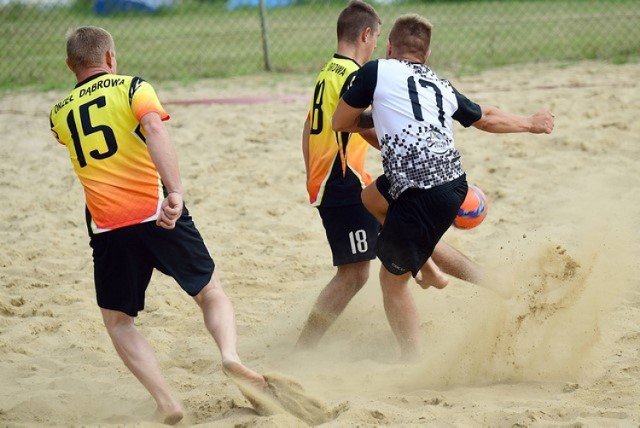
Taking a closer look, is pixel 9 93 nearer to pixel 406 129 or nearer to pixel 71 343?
pixel 71 343

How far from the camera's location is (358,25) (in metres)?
5.11

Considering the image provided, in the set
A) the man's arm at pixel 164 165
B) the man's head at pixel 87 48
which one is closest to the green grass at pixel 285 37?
the man's head at pixel 87 48

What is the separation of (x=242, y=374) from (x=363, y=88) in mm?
1466

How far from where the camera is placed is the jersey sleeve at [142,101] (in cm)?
418

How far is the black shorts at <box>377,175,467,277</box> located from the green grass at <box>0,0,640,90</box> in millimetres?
7635

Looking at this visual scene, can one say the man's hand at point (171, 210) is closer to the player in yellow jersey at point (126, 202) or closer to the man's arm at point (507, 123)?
the player in yellow jersey at point (126, 202)

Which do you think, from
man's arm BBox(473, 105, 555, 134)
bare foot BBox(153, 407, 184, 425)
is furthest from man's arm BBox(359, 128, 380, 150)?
bare foot BBox(153, 407, 184, 425)

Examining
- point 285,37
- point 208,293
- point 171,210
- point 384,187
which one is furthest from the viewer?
point 285,37

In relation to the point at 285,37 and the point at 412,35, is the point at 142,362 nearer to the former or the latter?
the point at 412,35

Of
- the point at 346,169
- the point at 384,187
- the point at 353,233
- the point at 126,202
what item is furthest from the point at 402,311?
the point at 126,202

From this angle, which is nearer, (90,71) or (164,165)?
(164,165)

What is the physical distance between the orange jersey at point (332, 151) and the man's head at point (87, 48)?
1235 mm

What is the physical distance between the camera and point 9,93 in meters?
11.6

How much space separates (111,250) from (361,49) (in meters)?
1.82
